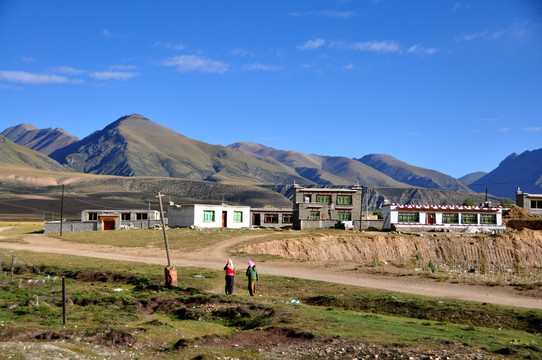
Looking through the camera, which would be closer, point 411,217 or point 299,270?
point 299,270

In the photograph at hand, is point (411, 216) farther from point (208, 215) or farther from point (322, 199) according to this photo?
point (208, 215)

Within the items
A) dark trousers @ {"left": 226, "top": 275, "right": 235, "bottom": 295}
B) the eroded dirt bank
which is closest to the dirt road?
the eroded dirt bank

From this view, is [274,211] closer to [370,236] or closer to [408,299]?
[370,236]

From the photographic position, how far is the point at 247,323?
24.3m

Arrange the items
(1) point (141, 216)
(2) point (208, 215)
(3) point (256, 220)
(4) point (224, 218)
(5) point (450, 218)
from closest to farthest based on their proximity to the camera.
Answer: (2) point (208, 215) → (4) point (224, 218) → (5) point (450, 218) → (1) point (141, 216) → (3) point (256, 220)

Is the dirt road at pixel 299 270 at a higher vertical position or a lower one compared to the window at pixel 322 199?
lower

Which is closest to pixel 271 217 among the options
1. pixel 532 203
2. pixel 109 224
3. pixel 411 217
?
pixel 411 217

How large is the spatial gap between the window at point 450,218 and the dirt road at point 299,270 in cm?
3633

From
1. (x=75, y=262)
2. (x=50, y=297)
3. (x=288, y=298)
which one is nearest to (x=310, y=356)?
(x=288, y=298)

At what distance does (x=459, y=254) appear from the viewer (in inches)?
2906

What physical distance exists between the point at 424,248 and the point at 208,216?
109 ft

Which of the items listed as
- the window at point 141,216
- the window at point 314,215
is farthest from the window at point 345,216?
the window at point 141,216

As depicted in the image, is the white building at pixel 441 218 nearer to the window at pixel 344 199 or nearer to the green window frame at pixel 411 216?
the green window frame at pixel 411 216

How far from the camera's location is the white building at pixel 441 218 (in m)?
88.4
